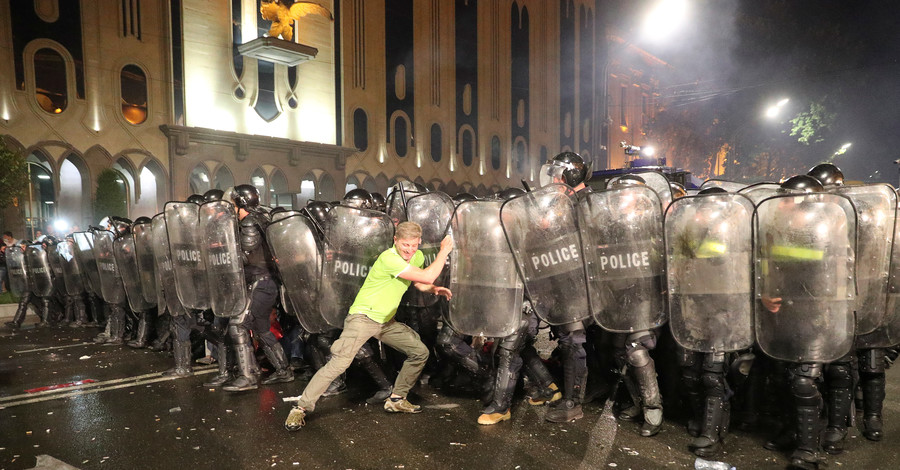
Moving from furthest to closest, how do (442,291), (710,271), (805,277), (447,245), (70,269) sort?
(70,269) → (442,291) → (447,245) → (710,271) → (805,277)

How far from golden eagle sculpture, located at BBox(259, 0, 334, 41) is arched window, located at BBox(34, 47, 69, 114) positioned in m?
5.91

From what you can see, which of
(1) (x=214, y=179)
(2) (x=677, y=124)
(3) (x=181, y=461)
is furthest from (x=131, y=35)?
(2) (x=677, y=124)

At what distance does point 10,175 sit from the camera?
1194cm

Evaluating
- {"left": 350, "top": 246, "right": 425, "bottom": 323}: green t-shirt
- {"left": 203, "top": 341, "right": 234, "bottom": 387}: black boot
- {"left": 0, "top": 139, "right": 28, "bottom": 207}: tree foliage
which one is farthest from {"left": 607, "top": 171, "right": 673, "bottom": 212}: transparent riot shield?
{"left": 0, "top": 139, "right": 28, "bottom": 207}: tree foliage

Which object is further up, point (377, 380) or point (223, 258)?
point (223, 258)

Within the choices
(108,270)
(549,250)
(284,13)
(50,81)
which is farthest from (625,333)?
(284,13)

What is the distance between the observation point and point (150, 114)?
16.4 meters

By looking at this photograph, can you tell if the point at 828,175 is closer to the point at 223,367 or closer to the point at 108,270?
the point at 223,367

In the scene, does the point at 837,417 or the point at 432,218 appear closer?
the point at 837,417

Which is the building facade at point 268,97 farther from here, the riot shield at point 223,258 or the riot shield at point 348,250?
the riot shield at point 348,250

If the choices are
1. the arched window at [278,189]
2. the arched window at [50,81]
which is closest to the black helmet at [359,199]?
the arched window at [50,81]

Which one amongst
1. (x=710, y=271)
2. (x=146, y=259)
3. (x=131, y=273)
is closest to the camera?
(x=710, y=271)

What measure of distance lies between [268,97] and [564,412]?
667 inches

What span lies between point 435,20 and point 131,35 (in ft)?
38.4
